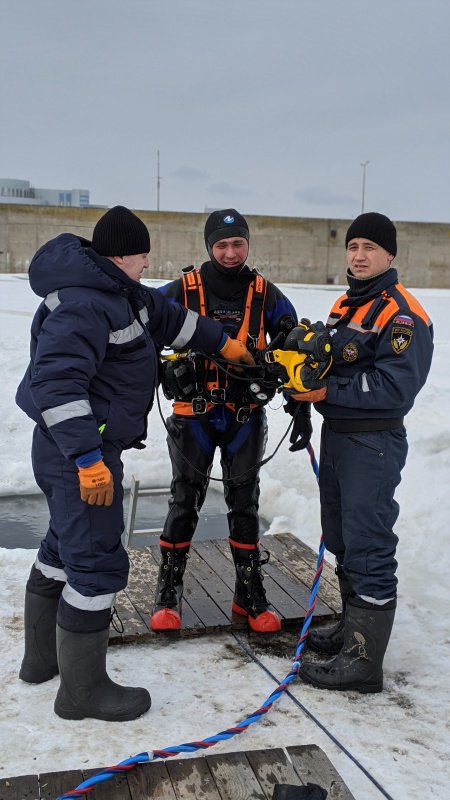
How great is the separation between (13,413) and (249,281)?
5.18 meters

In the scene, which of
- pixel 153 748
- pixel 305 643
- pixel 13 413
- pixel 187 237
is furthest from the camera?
pixel 187 237

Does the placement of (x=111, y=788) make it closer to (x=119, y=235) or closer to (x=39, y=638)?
(x=39, y=638)

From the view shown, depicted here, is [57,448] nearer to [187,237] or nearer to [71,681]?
[71,681]

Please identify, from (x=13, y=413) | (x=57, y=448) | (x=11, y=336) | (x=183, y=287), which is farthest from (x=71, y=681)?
(x=11, y=336)

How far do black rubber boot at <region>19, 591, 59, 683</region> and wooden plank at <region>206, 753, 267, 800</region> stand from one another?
3.33 feet

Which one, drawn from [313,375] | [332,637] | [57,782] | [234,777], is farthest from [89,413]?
[332,637]

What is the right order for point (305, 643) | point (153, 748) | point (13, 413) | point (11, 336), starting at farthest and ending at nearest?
point (11, 336), point (13, 413), point (305, 643), point (153, 748)

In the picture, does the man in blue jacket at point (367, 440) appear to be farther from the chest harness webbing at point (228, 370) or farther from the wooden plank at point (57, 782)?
the wooden plank at point (57, 782)

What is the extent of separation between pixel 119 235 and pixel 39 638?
1.76m

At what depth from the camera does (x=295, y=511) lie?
612 cm

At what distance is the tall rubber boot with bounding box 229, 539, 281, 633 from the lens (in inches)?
152

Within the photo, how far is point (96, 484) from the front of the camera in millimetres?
2754

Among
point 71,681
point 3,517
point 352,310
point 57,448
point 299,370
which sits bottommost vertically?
point 3,517

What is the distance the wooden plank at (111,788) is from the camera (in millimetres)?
2404
